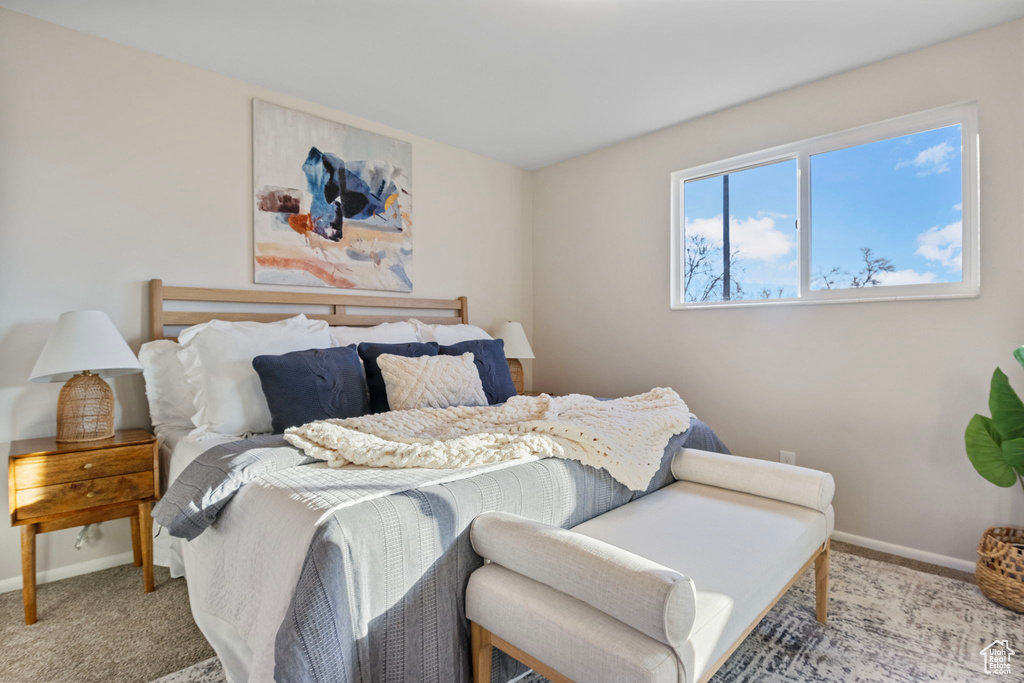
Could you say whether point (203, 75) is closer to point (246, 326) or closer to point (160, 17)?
point (160, 17)

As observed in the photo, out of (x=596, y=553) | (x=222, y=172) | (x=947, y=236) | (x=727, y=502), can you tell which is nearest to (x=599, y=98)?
(x=947, y=236)

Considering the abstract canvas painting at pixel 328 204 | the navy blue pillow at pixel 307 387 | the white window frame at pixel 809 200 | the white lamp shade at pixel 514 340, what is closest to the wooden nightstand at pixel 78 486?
the navy blue pillow at pixel 307 387

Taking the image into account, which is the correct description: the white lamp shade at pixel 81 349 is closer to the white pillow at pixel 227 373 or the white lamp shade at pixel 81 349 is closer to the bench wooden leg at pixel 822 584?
the white pillow at pixel 227 373

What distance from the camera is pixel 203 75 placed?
2605mm

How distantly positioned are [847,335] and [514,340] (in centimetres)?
202

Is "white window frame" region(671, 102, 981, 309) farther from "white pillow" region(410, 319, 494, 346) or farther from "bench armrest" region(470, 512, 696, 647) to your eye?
"bench armrest" region(470, 512, 696, 647)

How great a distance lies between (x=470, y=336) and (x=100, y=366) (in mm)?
1882

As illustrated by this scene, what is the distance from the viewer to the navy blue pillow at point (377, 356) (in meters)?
2.40

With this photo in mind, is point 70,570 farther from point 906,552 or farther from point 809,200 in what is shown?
point 809,200

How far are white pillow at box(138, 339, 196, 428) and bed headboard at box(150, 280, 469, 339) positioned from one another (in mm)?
129

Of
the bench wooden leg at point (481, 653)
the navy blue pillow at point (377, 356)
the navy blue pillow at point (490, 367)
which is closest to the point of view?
the bench wooden leg at point (481, 653)

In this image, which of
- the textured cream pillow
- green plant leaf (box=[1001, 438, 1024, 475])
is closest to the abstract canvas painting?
the textured cream pillow

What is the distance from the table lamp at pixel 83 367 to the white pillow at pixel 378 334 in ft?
2.97

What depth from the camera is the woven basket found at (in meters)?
1.93
